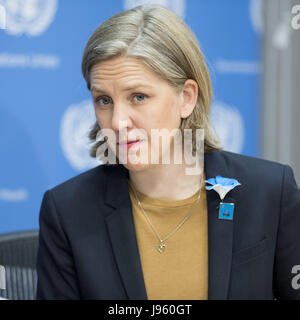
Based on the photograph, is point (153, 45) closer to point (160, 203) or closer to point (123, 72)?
point (123, 72)

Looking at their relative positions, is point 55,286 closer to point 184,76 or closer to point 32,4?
point 184,76

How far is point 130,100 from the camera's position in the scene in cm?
120

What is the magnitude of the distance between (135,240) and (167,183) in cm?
20

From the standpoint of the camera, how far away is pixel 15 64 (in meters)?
2.38

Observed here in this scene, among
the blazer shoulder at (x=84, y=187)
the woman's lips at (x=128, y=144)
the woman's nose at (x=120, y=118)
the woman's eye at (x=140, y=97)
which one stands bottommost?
the blazer shoulder at (x=84, y=187)

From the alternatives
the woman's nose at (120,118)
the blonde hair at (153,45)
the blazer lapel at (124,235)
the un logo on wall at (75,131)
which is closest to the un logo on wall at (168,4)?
the un logo on wall at (75,131)

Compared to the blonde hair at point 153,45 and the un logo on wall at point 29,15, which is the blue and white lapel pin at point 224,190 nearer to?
the blonde hair at point 153,45

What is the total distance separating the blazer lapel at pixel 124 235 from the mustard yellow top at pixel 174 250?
0.04 metres

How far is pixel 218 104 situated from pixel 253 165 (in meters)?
1.38

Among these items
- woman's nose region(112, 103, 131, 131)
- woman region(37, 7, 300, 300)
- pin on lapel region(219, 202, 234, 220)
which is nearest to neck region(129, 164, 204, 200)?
woman region(37, 7, 300, 300)

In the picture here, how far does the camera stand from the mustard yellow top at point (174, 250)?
50.4 inches

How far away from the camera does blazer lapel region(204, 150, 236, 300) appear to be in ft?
4.01

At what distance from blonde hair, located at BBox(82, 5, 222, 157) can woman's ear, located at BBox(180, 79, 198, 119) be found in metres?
0.02
